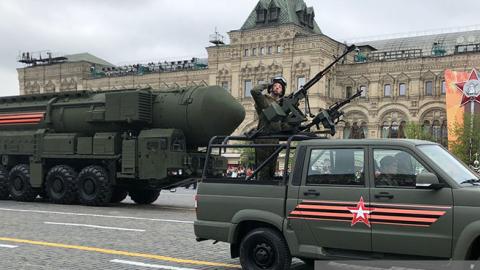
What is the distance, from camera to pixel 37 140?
20.2m

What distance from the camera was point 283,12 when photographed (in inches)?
2911

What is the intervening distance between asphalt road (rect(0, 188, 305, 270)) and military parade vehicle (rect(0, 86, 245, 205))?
Answer: 160 centimetres

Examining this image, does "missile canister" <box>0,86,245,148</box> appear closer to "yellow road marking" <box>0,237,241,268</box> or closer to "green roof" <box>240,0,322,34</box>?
"yellow road marking" <box>0,237,241,268</box>

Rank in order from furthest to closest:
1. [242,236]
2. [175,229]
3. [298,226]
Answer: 1. [175,229]
2. [242,236]
3. [298,226]

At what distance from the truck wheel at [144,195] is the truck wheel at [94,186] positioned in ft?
6.38

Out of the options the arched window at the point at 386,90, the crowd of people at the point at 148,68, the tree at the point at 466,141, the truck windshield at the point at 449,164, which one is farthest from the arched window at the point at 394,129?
the truck windshield at the point at 449,164

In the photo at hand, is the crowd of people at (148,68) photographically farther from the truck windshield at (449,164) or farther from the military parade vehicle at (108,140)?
the truck windshield at (449,164)

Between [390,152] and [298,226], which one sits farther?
[298,226]

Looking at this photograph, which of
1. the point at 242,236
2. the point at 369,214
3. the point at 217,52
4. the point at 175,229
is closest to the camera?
the point at 369,214

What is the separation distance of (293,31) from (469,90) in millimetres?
23065

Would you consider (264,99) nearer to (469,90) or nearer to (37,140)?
(37,140)

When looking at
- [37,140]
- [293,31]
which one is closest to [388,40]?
[293,31]

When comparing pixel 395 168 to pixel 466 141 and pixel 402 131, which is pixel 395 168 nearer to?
pixel 402 131

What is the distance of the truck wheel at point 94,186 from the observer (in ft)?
59.9
